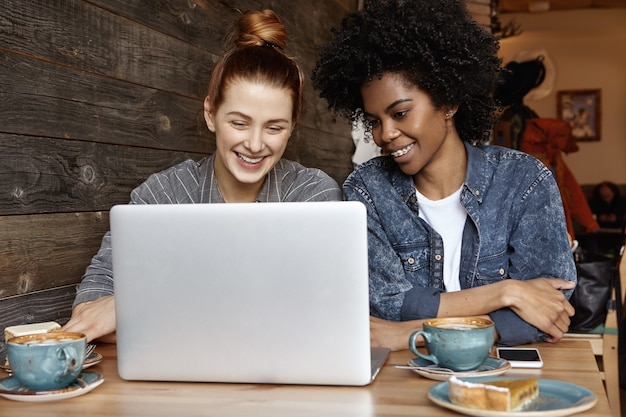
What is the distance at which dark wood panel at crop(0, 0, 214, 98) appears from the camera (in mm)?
1489

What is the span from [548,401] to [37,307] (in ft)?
3.47

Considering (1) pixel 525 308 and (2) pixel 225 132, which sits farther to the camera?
(2) pixel 225 132

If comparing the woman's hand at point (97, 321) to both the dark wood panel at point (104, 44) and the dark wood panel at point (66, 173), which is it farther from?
the dark wood panel at point (104, 44)

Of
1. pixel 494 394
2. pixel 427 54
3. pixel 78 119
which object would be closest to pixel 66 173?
pixel 78 119

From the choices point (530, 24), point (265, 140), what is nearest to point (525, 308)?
point (265, 140)

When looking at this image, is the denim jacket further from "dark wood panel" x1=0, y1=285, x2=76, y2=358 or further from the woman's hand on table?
"dark wood panel" x1=0, y1=285, x2=76, y2=358

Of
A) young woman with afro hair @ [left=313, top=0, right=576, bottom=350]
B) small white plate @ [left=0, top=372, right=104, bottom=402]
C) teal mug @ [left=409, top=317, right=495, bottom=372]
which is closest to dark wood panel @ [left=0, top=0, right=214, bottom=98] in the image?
young woman with afro hair @ [left=313, top=0, right=576, bottom=350]

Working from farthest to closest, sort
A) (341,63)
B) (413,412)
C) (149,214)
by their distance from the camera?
1. (341,63)
2. (149,214)
3. (413,412)

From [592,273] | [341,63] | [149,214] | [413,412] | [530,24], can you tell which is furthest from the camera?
[530,24]

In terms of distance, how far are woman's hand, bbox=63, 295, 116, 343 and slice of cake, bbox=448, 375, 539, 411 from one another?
678 millimetres

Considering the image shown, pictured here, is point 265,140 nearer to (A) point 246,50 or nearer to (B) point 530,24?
(A) point 246,50

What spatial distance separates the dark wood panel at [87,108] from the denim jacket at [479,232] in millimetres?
565

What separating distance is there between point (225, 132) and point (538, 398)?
99 cm

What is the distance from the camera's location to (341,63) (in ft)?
6.03
